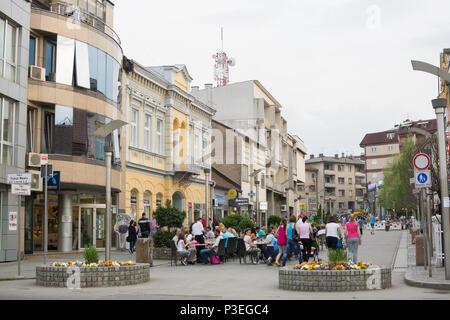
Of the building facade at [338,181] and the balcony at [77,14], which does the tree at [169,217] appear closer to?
the balcony at [77,14]

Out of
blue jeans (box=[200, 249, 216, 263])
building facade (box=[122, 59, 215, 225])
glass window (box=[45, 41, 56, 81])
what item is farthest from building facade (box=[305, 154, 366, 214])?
blue jeans (box=[200, 249, 216, 263])

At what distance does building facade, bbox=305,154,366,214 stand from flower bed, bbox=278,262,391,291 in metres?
123

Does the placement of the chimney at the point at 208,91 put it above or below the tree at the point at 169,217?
above

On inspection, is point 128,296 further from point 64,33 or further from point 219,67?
point 219,67

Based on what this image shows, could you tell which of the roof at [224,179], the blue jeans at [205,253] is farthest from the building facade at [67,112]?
the roof at [224,179]

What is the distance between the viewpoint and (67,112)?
25.7m

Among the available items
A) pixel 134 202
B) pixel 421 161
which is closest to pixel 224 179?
pixel 134 202

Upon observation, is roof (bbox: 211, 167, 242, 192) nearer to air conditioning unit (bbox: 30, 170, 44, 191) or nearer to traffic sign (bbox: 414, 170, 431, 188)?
air conditioning unit (bbox: 30, 170, 44, 191)

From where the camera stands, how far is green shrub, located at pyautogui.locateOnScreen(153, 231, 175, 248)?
24875 millimetres

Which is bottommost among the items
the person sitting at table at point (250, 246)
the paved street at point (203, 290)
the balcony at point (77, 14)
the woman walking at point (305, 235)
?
the paved street at point (203, 290)

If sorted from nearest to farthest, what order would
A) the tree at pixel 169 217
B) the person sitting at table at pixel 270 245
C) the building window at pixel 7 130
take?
the person sitting at table at pixel 270 245
the building window at pixel 7 130
the tree at pixel 169 217

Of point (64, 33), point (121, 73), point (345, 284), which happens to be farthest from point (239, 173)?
point (345, 284)

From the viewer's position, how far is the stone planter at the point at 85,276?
540 inches

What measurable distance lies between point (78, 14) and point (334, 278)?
19.3 meters
